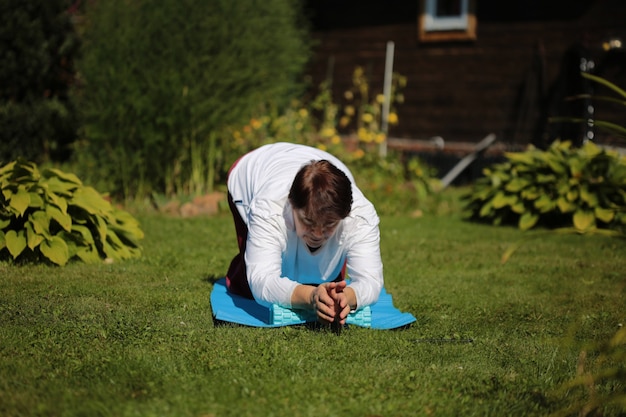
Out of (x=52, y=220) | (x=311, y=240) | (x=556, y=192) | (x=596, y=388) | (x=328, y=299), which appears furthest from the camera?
(x=556, y=192)

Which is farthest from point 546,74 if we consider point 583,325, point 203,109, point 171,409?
point 171,409

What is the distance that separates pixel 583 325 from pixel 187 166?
18.3ft

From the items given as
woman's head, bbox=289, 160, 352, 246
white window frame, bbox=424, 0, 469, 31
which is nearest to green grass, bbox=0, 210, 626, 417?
woman's head, bbox=289, 160, 352, 246

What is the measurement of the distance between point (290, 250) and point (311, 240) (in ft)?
0.71

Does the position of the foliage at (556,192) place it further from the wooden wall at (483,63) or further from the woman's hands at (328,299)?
the woman's hands at (328,299)

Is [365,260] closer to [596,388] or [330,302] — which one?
[330,302]

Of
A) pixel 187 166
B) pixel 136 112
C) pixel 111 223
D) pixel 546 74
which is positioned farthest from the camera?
pixel 546 74

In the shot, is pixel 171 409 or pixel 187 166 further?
pixel 187 166

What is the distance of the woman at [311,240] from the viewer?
3883 mm

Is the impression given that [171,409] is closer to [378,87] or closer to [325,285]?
[325,285]

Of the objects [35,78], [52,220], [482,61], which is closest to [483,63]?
[482,61]

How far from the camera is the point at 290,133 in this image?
33.6 ft

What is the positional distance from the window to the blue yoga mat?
830cm

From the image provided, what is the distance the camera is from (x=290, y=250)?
4309mm
